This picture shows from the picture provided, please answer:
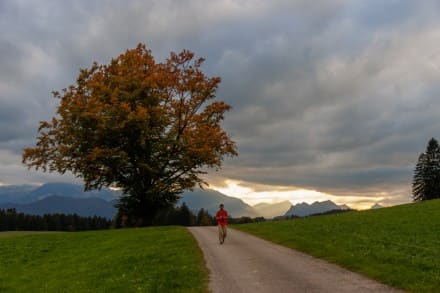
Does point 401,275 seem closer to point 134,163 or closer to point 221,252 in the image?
point 221,252

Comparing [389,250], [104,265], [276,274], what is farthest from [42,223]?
[276,274]

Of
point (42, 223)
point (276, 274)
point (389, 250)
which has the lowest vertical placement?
point (276, 274)

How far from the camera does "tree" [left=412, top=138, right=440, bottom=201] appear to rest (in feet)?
265

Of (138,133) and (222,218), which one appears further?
(138,133)

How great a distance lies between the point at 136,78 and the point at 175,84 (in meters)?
4.37

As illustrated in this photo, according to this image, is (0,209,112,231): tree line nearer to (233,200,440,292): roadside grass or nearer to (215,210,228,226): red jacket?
(215,210,228,226): red jacket

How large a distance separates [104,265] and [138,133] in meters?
20.9

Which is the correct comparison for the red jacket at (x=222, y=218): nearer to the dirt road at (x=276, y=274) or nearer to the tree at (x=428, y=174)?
the dirt road at (x=276, y=274)

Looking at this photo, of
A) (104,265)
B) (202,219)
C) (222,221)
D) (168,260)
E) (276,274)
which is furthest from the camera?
(202,219)

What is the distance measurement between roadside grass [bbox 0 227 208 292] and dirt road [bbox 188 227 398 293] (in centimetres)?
73

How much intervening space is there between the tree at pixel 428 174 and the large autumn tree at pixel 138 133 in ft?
191

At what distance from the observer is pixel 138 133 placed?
38031 mm

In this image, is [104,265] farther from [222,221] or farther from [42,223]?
[42,223]

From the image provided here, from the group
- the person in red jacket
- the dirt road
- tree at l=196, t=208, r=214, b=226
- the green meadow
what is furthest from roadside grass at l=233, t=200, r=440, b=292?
tree at l=196, t=208, r=214, b=226
